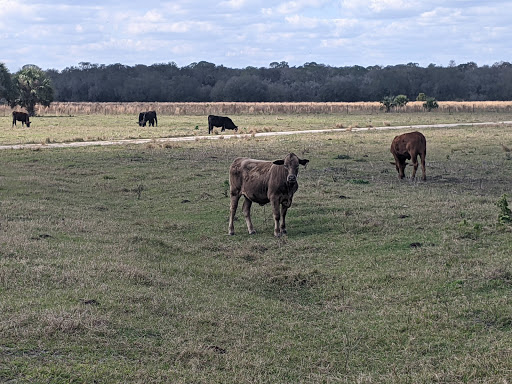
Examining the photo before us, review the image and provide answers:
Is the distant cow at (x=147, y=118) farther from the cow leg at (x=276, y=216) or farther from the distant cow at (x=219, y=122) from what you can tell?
the cow leg at (x=276, y=216)

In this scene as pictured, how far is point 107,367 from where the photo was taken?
608 centimetres

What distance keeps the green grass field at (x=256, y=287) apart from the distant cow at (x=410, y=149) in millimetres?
1391

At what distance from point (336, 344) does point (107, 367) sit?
7.63 ft

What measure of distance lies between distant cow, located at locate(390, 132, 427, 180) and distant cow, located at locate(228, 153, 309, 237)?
7.24m

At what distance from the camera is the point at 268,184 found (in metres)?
12.6

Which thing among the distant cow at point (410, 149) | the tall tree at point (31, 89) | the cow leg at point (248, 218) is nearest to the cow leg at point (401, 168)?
the distant cow at point (410, 149)

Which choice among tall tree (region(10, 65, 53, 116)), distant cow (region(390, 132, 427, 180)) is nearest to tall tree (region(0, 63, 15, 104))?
tall tree (region(10, 65, 53, 116))

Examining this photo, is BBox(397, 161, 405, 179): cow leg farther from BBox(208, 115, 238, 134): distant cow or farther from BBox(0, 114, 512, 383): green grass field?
BBox(208, 115, 238, 134): distant cow

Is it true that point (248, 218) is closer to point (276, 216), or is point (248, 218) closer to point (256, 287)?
point (276, 216)

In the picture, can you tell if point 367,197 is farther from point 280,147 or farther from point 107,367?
point 280,147

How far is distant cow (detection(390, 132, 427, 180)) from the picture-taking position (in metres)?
19.5

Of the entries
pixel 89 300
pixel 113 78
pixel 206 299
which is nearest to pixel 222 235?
pixel 206 299

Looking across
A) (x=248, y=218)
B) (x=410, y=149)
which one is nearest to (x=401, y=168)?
(x=410, y=149)

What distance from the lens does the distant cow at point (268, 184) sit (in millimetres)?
12352
